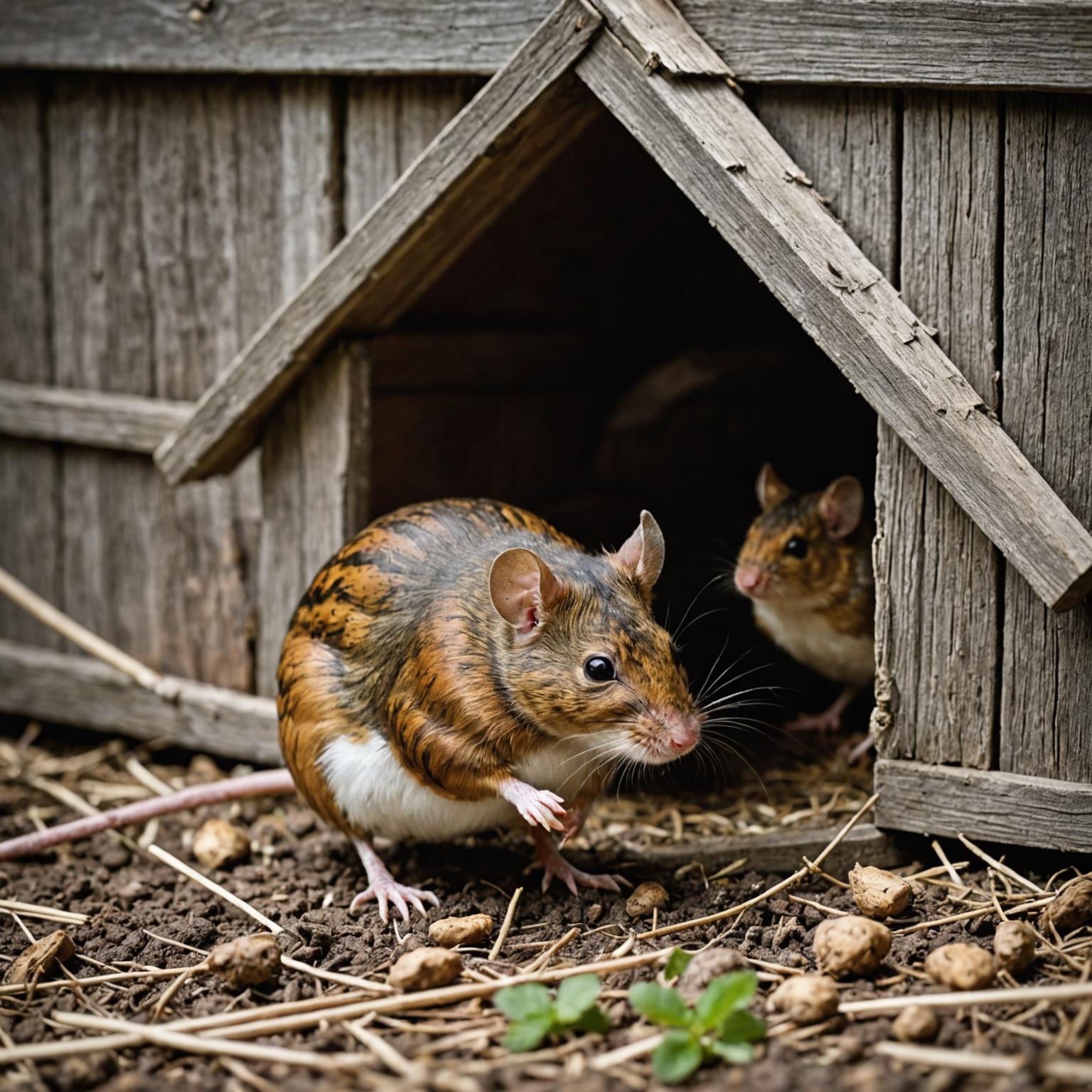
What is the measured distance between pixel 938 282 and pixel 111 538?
3735mm

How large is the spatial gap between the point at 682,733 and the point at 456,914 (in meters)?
0.98

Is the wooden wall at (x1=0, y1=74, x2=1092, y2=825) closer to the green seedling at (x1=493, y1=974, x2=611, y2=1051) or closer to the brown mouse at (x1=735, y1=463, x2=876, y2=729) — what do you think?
the brown mouse at (x1=735, y1=463, x2=876, y2=729)

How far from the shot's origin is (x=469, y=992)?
3.66 metres

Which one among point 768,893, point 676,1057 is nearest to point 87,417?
point 768,893

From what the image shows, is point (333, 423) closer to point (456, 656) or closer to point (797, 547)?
point (456, 656)

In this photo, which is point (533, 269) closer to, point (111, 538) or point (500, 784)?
point (111, 538)

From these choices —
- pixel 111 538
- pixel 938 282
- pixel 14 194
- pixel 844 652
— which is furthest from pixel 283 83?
pixel 844 652

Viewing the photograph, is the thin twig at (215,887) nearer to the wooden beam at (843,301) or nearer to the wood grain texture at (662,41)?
the wooden beam at (843,301)

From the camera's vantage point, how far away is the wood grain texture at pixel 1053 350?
3926 mm

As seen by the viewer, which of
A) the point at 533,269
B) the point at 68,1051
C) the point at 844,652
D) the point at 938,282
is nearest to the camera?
the point at 68,1051

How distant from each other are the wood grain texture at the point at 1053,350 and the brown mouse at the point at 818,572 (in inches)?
57.4

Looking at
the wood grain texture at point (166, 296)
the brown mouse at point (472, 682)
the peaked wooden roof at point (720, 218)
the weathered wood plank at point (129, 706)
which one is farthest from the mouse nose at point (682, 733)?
the wood grain texture at point (166, 296)

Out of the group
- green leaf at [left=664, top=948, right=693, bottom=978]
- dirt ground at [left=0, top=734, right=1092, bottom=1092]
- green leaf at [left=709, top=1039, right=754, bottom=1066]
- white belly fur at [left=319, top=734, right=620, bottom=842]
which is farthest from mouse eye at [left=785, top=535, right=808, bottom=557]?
green leaf at [left=709, top=1039, right=754, bottom=1066]

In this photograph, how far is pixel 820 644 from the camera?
5867mm
